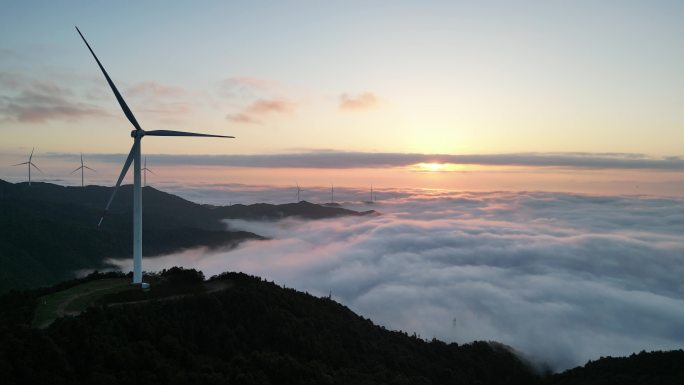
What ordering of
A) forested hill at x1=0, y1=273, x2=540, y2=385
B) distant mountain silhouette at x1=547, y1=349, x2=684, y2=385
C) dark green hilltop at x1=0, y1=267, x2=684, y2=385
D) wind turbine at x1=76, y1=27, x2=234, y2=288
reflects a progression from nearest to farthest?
forested hill at x1=0, y1=273, x2=540, y2=385 < dark green hilltop at x1=0, y1=267, x2=684, y2=385 < wind turbine at x1=76, y1=27, x2=234, y2=288 < distant mountain silhouette at x1=547, y1=349, x2=684, y2=385

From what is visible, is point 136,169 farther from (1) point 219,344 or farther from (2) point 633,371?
(2) point 633,371

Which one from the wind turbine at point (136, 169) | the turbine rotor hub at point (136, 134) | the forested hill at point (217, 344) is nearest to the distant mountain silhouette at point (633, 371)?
the forested hill at point (217, 344)

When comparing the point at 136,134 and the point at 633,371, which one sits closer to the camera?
the point at 136,134

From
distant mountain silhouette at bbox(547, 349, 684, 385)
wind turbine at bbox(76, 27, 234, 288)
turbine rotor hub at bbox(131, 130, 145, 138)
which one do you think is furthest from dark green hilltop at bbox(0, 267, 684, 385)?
turbine rotor hub at bbox(131, 130, 145, 138)

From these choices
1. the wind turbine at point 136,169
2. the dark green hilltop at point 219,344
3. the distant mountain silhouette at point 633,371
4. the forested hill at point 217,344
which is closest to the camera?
the forested hill at point 217,344

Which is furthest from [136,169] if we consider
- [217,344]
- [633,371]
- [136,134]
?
[633,371]

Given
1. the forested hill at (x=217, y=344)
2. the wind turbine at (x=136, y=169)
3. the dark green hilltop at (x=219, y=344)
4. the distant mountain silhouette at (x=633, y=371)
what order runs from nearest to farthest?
the forested hill at (x=217, y=344)
the dark green hilltop at (x=219, y=344)
the wind turbine at (x=136, y=169)
the distant mountain silhouette at (x=633, y=371)

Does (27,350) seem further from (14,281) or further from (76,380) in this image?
(14,281)

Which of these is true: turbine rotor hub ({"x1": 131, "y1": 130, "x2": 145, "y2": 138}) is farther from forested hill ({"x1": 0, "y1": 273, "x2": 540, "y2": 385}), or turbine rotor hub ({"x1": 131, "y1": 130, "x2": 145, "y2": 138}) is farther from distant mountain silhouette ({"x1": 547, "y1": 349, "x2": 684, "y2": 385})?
distant mountain silhouette ({"x1": 547, "y1": 349, "x2": 684, "y2": 385})

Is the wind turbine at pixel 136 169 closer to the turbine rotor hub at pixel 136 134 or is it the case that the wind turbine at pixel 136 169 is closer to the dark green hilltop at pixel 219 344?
the turbine rotor hub at pixel 136 134
